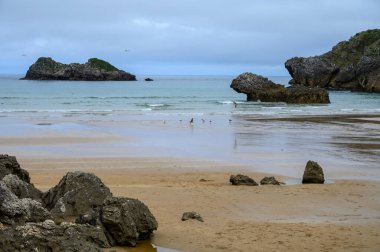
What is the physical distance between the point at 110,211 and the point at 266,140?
15.5 metres

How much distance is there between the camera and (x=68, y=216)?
26.8ft

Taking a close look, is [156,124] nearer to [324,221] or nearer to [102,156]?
[102,156]

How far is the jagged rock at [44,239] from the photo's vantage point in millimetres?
6230

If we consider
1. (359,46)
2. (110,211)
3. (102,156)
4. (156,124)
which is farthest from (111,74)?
(110,211)

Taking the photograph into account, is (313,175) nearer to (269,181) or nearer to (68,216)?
(269,181)

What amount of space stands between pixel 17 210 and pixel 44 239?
1.13m

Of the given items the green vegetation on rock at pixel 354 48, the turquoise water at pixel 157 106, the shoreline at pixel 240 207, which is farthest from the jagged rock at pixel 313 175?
the green vegetation on rock at pixel 354 48

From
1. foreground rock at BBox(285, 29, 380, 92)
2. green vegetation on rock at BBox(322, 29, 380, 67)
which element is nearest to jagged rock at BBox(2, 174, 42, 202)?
foreground rock at BBox(285, 29, 380, 92)

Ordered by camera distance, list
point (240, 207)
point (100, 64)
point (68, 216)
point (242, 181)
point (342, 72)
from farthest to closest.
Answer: point (100, 64) < point (342, 72) < point (242, 181) < point (240, 207) < point (68, 216)

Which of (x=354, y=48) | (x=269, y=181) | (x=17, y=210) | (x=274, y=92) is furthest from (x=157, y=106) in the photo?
(x=354, y=48)

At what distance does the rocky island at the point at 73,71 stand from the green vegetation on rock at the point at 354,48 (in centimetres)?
6961

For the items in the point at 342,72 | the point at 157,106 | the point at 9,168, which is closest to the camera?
the point at 9,168

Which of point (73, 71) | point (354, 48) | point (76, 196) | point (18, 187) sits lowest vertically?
point (76, 196)

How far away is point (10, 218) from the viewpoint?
284 inches
